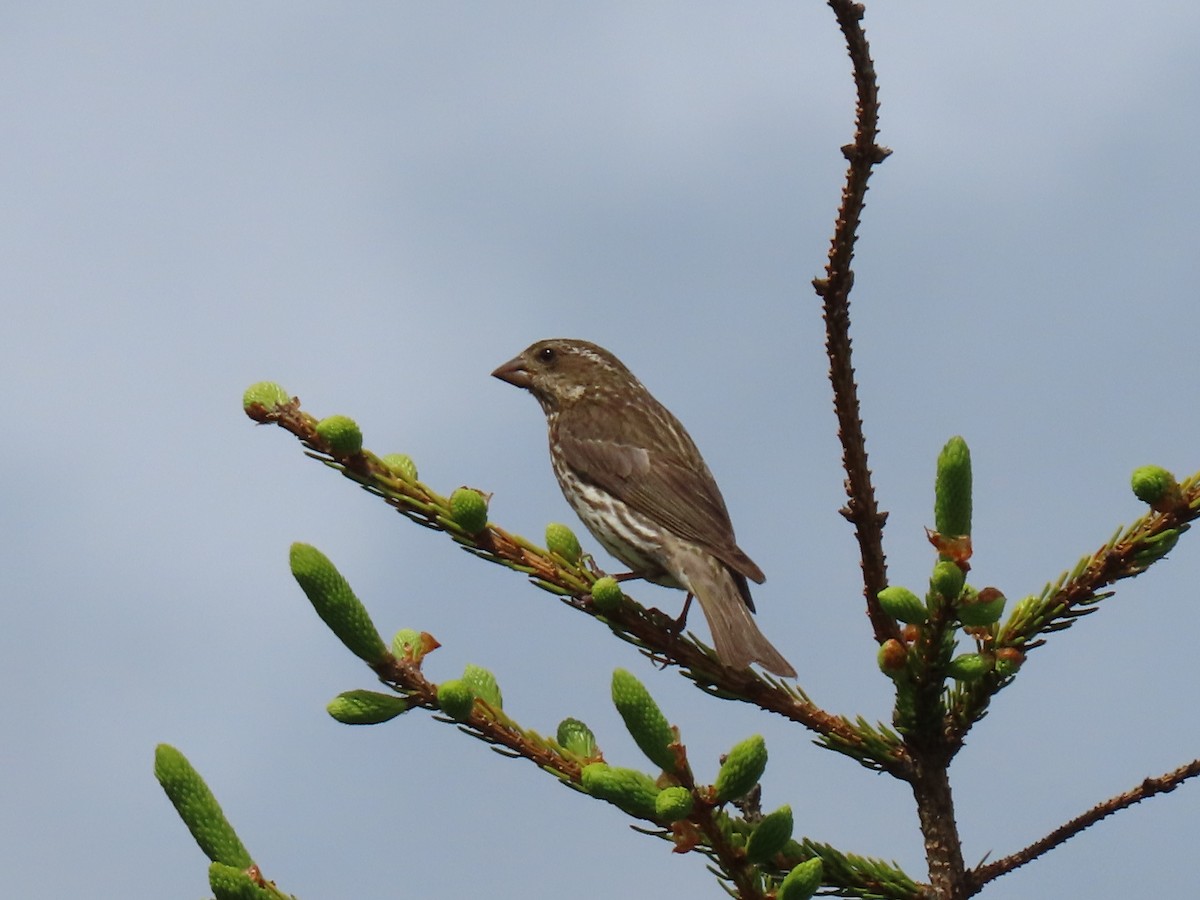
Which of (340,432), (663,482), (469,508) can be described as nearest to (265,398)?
(340,432)

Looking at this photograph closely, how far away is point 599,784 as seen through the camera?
10.4ft

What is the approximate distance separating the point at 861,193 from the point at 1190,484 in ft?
3.94

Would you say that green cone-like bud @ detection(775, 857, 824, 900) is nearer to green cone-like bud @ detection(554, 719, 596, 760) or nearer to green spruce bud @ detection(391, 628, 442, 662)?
green cone-like bud @ detection(554, 719, 596, 760)

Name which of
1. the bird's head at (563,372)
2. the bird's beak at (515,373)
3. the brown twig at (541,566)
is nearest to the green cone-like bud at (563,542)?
the brown twig at (541,566)

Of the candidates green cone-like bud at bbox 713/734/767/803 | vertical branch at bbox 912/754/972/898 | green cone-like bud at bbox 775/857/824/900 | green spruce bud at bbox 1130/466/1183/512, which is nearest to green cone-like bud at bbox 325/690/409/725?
green cone-like bud at bbox 713/734/767/803

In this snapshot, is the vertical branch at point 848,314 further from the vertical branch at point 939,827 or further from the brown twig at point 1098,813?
the brown twig at point 1098,813

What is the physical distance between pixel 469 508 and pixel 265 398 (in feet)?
2.41

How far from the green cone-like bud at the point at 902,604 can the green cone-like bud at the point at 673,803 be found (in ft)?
2.18

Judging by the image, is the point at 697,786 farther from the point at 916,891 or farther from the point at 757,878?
the point at 916,891

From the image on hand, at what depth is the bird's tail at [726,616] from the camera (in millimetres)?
4887

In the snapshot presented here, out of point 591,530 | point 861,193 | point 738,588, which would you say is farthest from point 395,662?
point 591,530

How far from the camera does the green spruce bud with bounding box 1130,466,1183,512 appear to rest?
3.56 m

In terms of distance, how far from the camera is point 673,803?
3.14m

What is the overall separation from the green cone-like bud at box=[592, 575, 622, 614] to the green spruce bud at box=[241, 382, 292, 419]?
1.14 metres
